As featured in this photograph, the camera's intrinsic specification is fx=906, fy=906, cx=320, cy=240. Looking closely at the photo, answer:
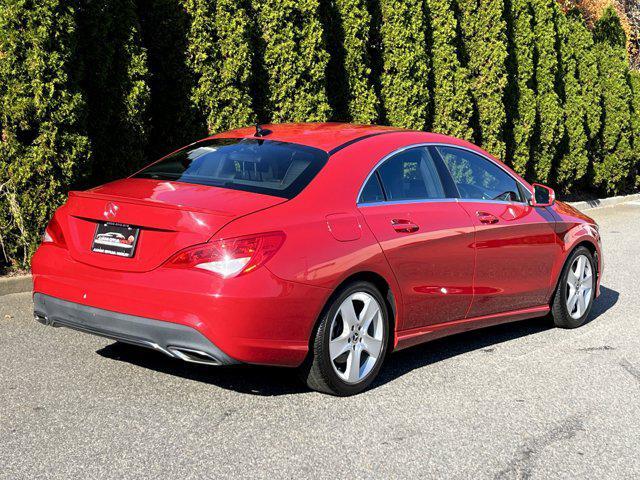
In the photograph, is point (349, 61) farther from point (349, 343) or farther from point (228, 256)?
point (228, 256)

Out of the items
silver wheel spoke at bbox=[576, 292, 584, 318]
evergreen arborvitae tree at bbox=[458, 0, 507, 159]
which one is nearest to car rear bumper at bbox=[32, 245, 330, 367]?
silver wheel spoke at bbox=[576, 292, 584, 318]

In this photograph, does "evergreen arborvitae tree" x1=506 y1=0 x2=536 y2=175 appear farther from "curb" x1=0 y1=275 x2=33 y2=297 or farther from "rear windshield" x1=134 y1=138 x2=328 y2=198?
"rear windshield" x1=134 y1=138 x2=328 y2=198

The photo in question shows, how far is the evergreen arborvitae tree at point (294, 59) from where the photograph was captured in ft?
35.8

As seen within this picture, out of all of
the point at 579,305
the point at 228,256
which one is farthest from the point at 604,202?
the point at 228,256

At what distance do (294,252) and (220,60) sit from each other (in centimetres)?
591

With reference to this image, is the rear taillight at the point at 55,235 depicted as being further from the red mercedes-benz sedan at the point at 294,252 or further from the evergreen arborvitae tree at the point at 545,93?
the evergreen arborvitae tree at the point at 545,93

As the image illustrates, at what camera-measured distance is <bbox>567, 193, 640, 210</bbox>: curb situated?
17480mm

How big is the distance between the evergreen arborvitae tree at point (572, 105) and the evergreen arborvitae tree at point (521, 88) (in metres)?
1.63

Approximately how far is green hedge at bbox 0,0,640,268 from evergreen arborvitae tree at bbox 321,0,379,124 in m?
0.02

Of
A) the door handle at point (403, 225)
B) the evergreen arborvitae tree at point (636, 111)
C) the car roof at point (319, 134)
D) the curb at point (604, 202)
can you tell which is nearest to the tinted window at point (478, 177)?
the car roof at point (319, 134)

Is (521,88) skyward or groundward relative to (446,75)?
groundward

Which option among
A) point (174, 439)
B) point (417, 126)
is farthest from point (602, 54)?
point (174, 439)

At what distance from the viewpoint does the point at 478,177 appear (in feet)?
22.2

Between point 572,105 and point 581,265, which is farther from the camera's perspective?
point 572,105
